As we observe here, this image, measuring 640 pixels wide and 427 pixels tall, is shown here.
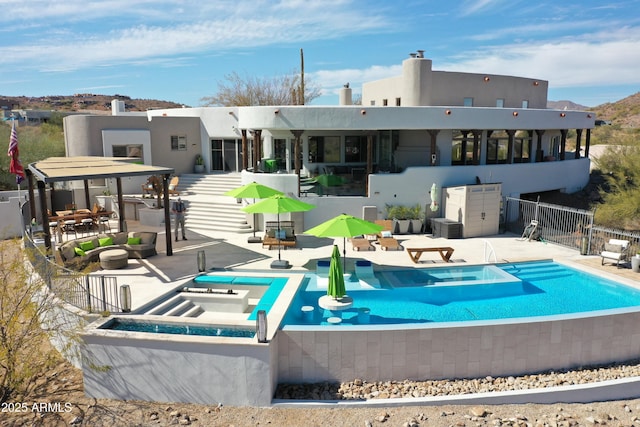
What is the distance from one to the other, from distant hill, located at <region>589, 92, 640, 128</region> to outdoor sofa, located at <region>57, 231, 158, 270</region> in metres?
80.1

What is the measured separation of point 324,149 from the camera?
26656mm

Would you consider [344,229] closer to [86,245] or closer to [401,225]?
[401,225]

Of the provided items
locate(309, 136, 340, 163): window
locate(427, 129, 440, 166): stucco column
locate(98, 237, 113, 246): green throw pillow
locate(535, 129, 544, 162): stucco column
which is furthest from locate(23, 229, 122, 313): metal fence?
locate(535, 129, 544, 162): stucco column

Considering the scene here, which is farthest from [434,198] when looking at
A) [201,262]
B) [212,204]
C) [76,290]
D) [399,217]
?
[76,290]

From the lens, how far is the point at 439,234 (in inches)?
860

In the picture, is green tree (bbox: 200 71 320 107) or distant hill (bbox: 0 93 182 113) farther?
distant hill (bbox: 0 93 182 113)

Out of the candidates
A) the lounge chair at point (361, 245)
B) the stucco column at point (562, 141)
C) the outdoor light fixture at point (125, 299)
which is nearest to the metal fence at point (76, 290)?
the outdoor light fixture at point (125, 299)

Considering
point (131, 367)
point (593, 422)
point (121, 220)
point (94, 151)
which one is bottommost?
point (593, 422)

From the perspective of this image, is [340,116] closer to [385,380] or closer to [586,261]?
[586,261]

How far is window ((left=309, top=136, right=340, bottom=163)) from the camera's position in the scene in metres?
26.5

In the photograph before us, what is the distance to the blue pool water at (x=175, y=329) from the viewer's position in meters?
11.3

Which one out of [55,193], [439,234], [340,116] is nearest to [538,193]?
[439,234]

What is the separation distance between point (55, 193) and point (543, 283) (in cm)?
2377

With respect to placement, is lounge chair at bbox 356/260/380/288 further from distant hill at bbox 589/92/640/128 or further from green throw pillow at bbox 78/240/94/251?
distant hill at bbox 589/92/640/128
